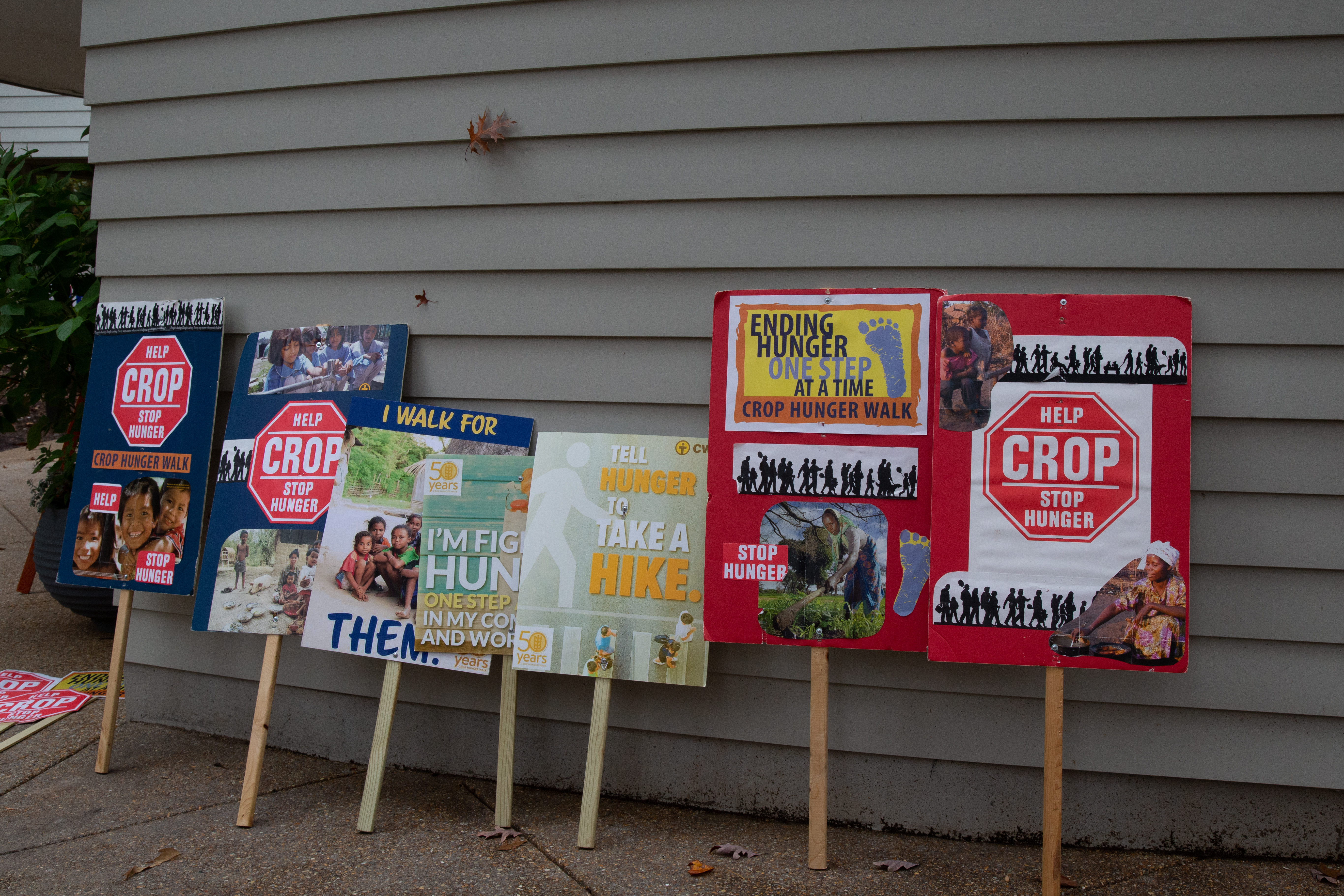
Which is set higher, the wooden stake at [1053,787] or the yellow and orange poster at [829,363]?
the yellow and orange poster at [829,363]

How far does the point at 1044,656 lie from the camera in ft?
6.86

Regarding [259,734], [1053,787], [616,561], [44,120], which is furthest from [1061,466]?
[44,120]

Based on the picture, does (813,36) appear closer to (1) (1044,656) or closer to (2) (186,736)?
(1) (1044,656)

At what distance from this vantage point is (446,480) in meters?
2.49

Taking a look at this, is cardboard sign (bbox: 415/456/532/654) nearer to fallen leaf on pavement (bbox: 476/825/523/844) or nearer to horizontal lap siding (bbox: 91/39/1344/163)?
fallen leaf on pavement (bbox: 476/825/523/844)

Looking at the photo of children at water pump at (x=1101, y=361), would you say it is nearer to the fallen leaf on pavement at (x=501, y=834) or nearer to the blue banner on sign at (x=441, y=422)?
the blue banner on sign at (x=441, y=422)

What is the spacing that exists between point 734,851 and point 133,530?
7.77 feet

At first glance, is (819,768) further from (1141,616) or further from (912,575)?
(1141,616)

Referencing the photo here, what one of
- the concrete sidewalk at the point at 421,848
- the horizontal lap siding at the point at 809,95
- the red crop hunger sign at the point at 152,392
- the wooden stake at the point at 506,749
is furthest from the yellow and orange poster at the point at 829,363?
the red crop hunger sign at the point at 152,392

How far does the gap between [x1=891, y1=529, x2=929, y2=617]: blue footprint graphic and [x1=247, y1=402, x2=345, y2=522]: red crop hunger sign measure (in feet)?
5.83

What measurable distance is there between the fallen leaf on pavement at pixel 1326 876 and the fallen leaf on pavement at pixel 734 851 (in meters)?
1.52

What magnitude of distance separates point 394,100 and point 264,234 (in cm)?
71

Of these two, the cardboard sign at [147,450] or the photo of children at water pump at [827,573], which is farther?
the cardboard sign at [147,450]

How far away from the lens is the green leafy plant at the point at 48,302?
3551 millimetres
